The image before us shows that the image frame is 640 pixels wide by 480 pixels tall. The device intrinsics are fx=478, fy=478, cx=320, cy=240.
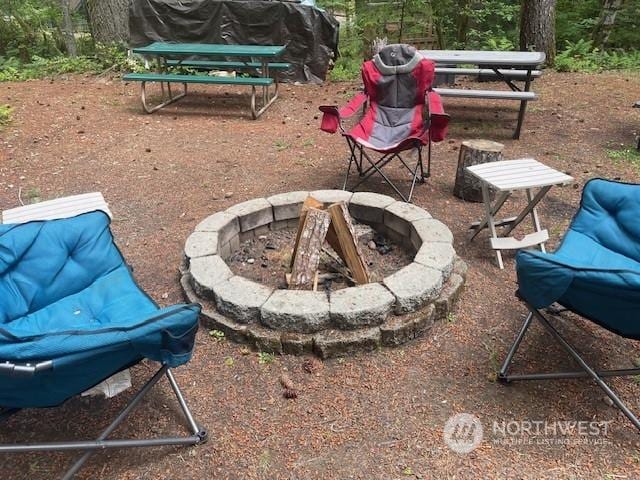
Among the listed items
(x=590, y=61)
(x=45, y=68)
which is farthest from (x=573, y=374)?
(x=45, y=68)

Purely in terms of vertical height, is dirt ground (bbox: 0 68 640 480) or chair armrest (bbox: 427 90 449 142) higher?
chair armrest (bbox: 427 90 449 142)

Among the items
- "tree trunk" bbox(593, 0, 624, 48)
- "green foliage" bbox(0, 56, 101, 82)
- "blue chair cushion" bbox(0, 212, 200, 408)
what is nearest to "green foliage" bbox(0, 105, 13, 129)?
"green foliage" bbox(0, 56, 101, 82)

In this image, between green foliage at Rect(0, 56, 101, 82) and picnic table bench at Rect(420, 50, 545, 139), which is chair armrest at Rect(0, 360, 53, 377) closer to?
picnic table bench at Rect(420, 50, 545, 139)

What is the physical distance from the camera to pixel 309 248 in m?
2.70

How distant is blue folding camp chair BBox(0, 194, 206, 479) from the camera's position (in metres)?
1.52

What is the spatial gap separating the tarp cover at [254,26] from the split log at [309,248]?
224 inches

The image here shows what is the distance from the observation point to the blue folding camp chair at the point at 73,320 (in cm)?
152

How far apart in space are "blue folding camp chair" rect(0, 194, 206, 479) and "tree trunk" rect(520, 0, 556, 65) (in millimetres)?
7267

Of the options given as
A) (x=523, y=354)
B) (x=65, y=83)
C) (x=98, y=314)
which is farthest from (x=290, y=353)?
(x=65, y=83)

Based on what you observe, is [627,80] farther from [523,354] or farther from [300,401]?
[300,401]

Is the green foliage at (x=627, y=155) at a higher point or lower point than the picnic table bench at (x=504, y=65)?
lower

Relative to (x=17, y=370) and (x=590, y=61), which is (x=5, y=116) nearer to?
(x=17, y=370)

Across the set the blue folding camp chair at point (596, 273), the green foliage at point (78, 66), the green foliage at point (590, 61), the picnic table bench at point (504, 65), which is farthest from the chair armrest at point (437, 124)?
the green foliage at point (78, 66)

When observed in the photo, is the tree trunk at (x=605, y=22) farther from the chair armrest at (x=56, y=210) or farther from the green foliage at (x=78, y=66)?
the chair armrest at (x=56, y=210)
